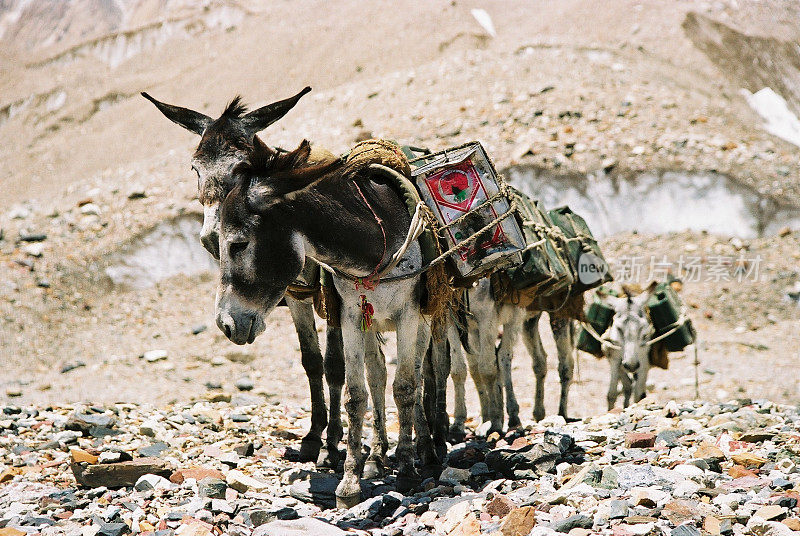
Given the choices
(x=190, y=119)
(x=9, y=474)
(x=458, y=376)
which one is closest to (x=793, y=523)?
(x=190, y=119)

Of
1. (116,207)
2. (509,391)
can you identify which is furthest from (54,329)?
(509,391)

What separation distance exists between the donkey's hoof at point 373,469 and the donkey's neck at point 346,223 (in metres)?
1.85

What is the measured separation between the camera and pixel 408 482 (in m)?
6.35

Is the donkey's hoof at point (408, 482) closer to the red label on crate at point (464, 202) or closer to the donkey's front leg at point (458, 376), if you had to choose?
the red label on crate at point (464, 202)

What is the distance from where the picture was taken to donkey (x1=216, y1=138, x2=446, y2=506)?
5.33m

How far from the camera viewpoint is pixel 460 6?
4644cm

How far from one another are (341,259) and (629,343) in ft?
23.5

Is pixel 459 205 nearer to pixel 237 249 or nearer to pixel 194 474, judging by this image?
pixel 237 249

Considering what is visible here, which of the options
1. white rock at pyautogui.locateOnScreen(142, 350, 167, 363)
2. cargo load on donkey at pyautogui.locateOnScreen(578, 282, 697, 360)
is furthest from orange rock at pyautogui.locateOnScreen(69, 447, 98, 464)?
white rock at pyautogui.locateOnScreen(142, 350, 167, 363)

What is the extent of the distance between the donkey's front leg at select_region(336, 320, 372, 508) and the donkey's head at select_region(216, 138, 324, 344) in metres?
0.86

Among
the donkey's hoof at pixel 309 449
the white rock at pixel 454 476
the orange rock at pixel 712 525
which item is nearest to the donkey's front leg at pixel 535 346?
the donkey's hoof at pixel 309 449

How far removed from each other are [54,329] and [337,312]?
47.4ft

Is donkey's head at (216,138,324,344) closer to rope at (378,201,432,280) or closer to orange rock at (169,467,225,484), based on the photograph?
rope at (378,201,432,280)

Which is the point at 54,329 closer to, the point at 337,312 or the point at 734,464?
the point at 337,312
